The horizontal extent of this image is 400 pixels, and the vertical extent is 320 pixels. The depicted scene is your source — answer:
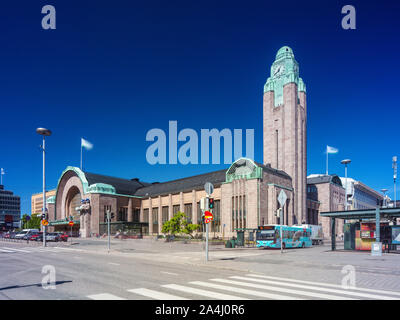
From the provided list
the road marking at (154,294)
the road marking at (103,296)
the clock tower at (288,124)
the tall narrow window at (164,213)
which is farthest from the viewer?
the tall narrow window at (164,213)

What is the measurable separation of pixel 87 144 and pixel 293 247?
48133 millimetres

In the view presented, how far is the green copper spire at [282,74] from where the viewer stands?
6738cm

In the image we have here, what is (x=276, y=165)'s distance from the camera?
67062mm

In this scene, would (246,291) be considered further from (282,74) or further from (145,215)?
(145,215)

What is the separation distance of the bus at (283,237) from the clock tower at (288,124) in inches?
944

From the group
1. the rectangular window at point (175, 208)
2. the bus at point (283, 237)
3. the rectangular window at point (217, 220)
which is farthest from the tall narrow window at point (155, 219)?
the bus at point (283, 237)

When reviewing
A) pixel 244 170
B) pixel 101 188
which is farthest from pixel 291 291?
pixel 101 188

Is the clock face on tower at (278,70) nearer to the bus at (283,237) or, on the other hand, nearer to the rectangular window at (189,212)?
the rectangular window at (189,212)

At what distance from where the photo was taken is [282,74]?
68.8 meters
